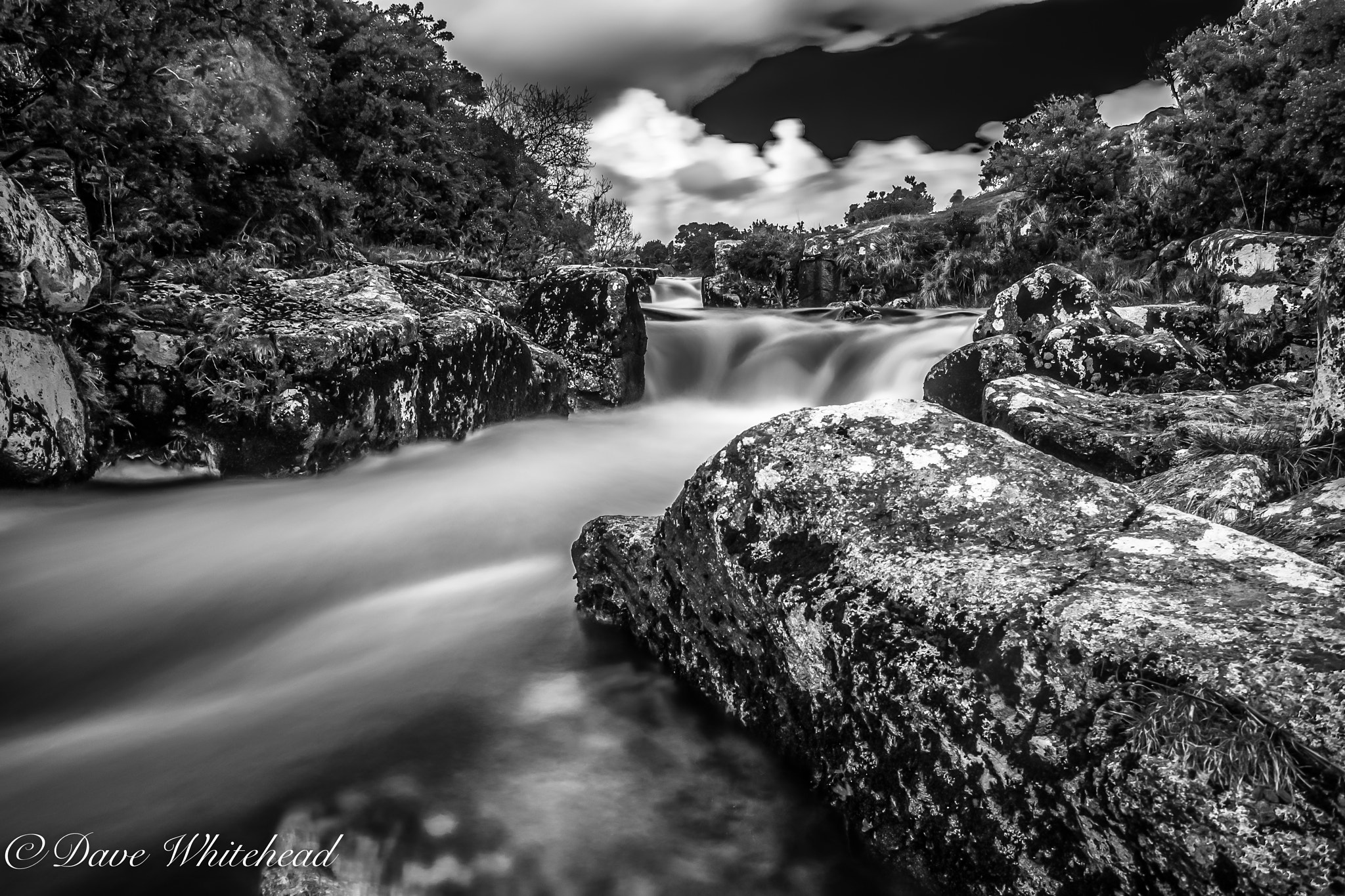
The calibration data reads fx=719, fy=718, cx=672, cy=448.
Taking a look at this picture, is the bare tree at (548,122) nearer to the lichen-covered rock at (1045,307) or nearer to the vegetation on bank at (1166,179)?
the vegetation on bank at (1166,179)

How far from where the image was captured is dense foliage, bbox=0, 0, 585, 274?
19.2 ft

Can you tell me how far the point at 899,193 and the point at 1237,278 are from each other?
33.8 metres

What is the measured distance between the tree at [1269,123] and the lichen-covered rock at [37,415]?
13.2 metres

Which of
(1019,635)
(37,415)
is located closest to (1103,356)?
(1019,635)

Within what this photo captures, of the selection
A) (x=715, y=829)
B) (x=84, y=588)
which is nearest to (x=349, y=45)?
(x=84, y=588)

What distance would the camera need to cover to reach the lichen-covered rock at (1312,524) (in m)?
2.45

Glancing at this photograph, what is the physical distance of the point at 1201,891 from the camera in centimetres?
149

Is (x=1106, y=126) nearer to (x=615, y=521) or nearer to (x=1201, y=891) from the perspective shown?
(x=615, y=521)

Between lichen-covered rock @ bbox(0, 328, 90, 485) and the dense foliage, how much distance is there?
5.61 ft

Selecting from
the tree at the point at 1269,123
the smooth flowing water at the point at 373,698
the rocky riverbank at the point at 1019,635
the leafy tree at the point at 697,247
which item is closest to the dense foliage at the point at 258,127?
the smooth flowing water at the point at 373,698

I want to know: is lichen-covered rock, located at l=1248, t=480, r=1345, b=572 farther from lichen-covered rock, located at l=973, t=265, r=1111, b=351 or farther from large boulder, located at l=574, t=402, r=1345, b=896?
lichen-covered rock, located at l=973, t=265, r=1111, b=351

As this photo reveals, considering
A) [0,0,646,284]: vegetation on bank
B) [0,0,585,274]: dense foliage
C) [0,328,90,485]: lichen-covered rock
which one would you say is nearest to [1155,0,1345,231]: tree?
[0,0,646,284]: vegetation on bank

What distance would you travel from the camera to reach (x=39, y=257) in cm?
495

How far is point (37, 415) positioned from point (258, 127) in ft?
16.1
